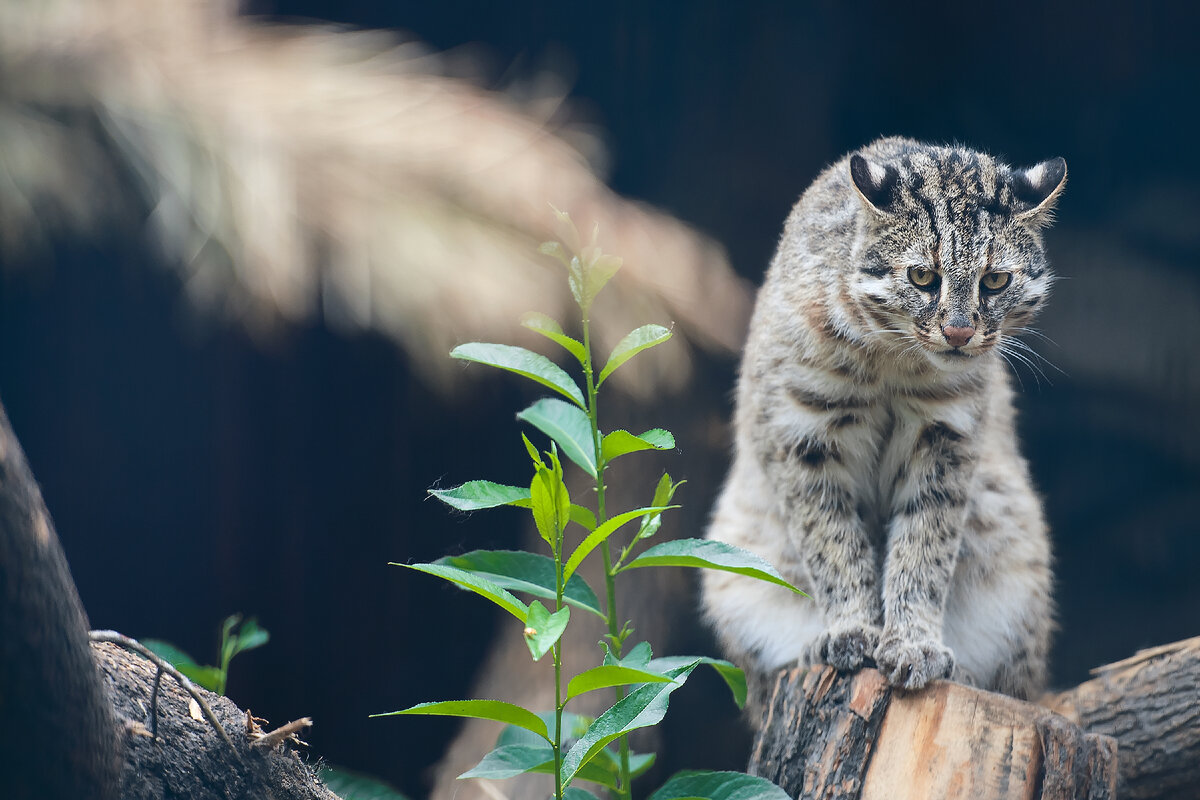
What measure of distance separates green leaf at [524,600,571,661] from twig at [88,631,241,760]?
0.55 metres

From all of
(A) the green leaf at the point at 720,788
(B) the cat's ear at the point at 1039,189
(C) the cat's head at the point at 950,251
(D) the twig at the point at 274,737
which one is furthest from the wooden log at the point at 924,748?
(B) the cat's ear at the point at 1039,189

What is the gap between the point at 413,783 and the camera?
340 centimetres

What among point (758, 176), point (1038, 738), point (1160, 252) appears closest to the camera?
point (1038, 738)

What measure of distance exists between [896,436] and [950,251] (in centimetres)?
55

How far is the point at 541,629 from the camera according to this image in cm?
121

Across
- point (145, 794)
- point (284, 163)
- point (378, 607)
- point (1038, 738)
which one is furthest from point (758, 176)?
point (145, 794)

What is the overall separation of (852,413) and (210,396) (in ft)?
6.78

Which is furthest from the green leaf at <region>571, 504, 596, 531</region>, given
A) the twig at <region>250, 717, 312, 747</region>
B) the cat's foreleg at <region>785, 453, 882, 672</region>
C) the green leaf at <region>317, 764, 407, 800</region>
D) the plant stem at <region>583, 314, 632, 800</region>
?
the cat's foreleg at <region>785, 453, 882, 672</region>

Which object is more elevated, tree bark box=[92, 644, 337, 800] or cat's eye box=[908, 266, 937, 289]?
cat's eye box=[908, 266, 937, 289]

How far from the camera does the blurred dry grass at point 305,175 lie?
276 cm

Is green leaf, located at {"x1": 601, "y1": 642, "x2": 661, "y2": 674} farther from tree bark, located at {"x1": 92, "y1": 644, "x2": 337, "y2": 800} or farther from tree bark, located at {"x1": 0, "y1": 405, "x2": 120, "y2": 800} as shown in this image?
tree bark, located at {"x1": 0, "y1": 405, "x2": 120, "y2": 800}

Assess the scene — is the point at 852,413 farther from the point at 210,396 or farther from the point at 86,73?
the point at 86,73

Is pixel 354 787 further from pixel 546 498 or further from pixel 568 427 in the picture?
pixel 546 498

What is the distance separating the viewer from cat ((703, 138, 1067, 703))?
2297 mm
